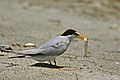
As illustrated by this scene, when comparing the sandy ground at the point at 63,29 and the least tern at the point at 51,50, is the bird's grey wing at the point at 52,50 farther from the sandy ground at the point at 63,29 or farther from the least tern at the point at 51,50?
the sandy ground at the point at 63,29

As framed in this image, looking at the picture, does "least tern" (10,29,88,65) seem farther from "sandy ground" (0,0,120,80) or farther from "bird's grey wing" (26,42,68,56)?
"sandy ground" (0,0,120,80)

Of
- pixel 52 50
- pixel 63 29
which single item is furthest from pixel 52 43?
pixel 63 29

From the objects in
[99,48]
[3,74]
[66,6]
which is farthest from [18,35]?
[66,6]

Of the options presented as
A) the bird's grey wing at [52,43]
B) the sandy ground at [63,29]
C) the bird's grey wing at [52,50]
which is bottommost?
the sandy ground at [63,29]

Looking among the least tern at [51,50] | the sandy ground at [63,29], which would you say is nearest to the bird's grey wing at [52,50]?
the least tern at [51,50]

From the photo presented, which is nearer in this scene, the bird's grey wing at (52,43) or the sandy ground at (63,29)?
the sandy ground at (63,29)

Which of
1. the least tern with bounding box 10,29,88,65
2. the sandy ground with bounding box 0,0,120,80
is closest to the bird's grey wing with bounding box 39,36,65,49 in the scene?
the least tern with bounding box 10,29,88,65

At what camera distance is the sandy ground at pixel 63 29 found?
548 cm

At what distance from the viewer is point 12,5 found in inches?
706

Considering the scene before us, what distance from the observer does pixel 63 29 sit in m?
11.4

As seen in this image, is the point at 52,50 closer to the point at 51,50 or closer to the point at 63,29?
the point at 51,50

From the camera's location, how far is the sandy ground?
5.48 metres

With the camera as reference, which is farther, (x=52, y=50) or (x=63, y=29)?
(x=63, y=29)

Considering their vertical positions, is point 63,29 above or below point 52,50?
below
